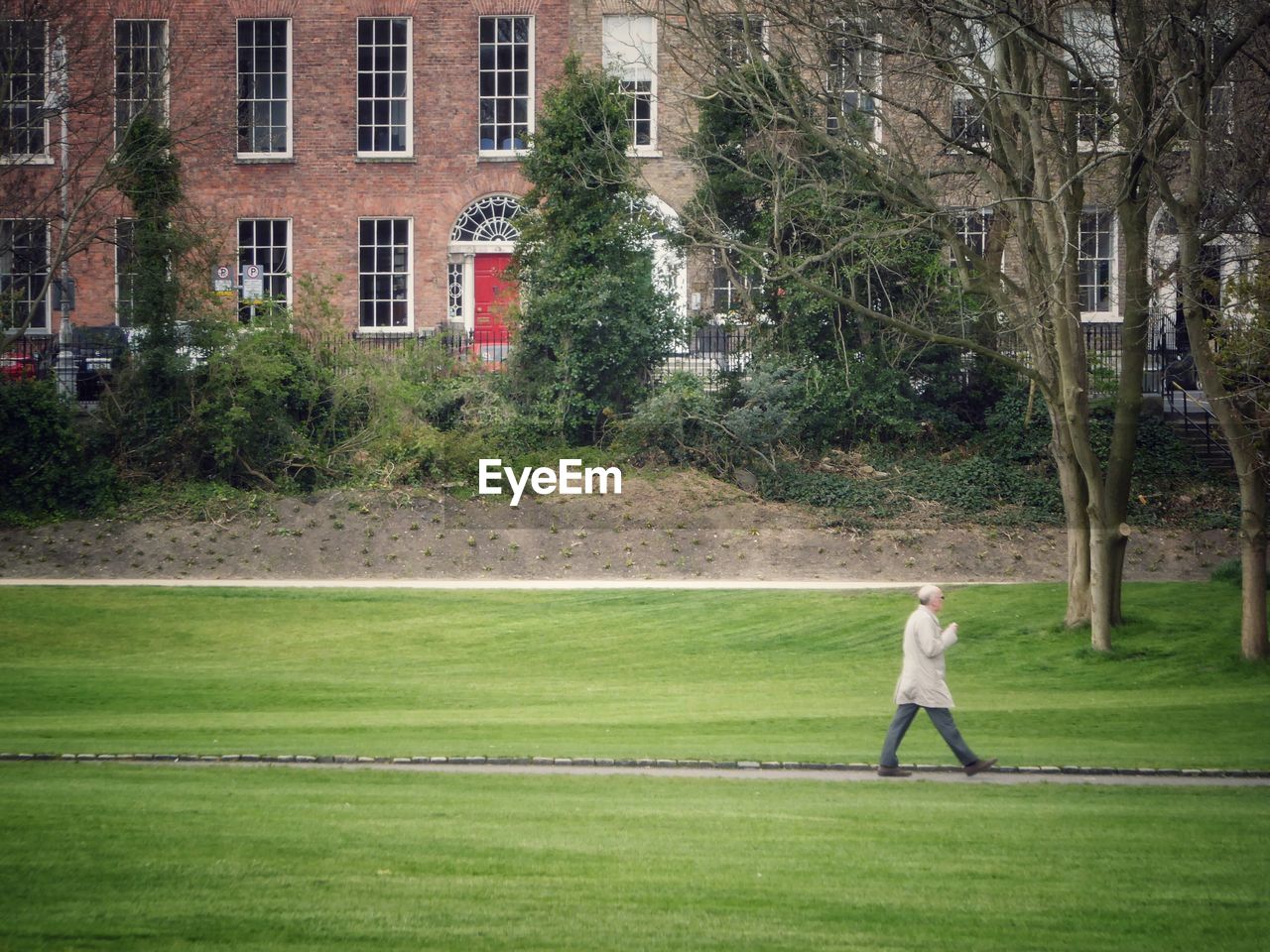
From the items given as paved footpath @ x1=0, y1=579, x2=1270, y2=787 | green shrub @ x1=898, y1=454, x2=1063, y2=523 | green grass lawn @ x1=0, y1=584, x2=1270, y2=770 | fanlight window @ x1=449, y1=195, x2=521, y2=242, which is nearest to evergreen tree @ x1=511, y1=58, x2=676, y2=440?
green shrub @ x1=898, y1=454, x2=1063, y2=523

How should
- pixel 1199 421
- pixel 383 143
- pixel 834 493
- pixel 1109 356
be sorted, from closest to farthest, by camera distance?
1. pixel 834 493
2. pixel 1199 421
3. pixel 1109 356
4. pixel 383 143

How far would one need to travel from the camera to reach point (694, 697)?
15.9 meters

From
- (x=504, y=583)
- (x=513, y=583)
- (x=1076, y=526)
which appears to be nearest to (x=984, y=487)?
(x=1076, y=526)

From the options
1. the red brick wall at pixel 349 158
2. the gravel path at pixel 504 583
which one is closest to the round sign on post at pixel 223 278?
the red brick wall at pixel 349 158

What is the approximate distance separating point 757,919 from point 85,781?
537cm

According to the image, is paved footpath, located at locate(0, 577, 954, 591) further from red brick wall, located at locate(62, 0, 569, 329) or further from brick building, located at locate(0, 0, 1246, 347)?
red brick wall, located at locate(62, 0, 569, 329)

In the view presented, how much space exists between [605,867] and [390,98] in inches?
1242

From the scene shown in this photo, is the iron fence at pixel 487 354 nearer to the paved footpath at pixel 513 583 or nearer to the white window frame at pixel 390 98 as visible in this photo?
the paved footpath at pixel 513 583

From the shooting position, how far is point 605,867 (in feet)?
26.3

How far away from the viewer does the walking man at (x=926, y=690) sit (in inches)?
455

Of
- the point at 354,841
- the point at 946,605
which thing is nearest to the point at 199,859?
the point at 354,841

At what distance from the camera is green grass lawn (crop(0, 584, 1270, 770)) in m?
13.0

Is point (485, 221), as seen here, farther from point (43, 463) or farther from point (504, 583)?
point (504, 583)

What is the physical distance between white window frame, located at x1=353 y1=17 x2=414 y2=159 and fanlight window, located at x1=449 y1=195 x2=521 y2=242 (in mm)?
2046
